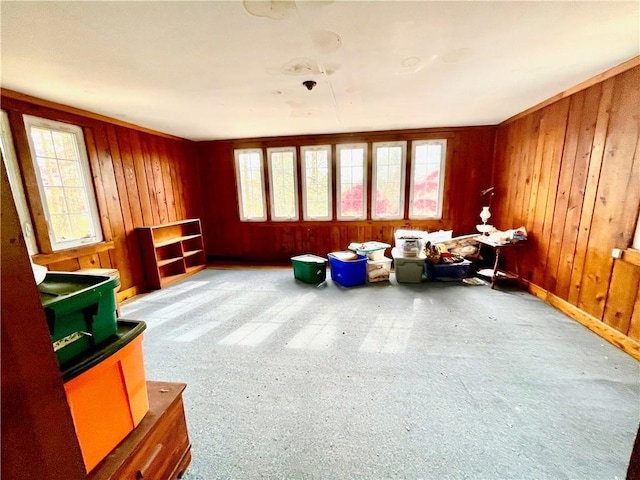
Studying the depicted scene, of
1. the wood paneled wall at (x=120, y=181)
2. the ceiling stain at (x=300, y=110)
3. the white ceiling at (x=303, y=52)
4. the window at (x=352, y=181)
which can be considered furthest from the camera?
the window at (x=352, y=181)

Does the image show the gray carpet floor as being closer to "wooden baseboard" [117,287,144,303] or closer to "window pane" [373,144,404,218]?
"wooden baseboard" [117,287,144,303]

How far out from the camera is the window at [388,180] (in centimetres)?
431

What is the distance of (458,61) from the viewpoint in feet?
6.31

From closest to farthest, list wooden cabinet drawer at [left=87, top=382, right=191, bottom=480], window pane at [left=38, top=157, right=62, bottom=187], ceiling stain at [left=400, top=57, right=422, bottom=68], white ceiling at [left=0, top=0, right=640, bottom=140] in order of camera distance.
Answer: wooden cabinet drawer at [left=87, top=382, right=191, bottom=480], white ceiling at [left=0, top=0, right=640, bottom=140], ceiling stain at [left=400, top=57, right=422, bottom=68], window pane at [left=38, top=157, right=62, bottom=187]

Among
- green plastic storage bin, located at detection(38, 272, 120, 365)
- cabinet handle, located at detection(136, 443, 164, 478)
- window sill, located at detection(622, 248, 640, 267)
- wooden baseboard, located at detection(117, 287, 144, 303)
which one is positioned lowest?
wooden baseboard, located at detection(117, 287, 144, 303)

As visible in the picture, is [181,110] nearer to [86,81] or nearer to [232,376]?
[86,81]

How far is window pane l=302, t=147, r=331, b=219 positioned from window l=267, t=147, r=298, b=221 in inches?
8.8

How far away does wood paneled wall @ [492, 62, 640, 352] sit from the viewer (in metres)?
2.01

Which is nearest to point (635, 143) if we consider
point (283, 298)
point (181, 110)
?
point (283, 298)

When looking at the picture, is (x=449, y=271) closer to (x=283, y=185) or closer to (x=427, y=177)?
(x=427, y=177)

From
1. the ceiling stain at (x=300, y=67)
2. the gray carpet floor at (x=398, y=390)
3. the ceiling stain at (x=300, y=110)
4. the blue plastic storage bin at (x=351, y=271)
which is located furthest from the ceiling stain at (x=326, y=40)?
the blue plastic storage bin at (x=351, y=271)

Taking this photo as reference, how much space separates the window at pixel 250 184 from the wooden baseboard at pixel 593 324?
440 cm

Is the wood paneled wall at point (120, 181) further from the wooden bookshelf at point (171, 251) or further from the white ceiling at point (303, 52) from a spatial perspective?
the white ceiling at point (303, 52)

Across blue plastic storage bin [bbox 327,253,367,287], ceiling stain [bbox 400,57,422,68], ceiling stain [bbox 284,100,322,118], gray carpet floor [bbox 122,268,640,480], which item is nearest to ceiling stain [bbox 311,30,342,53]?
ceiling stain [bbox 400,57,422,68]
